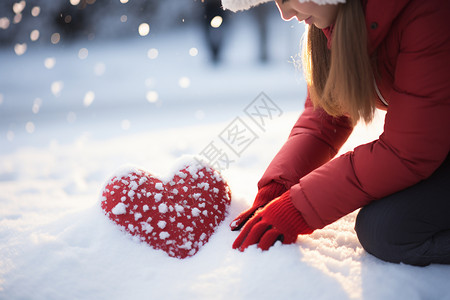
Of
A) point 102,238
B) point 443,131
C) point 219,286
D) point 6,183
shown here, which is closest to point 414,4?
point 443,131

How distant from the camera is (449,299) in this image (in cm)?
81

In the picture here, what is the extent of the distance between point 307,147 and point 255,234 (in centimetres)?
36

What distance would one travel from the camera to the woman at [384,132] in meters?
0.80

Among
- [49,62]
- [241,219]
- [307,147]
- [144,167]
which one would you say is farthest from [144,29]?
[241,219]

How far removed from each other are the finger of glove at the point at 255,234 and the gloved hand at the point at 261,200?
4.3 inches

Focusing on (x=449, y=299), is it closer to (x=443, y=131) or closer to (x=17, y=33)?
(x=443, y=131)

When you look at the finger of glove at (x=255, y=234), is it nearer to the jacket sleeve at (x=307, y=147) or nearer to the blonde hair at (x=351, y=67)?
the jacket sleeve at (x=307, y=147)

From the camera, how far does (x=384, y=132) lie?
2.93ft

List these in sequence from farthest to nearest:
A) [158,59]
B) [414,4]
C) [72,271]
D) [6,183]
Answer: [158,59]
[6,183]
[72,271]
[414,4]

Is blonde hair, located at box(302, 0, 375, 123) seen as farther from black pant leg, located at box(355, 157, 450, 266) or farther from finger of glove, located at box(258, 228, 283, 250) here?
finger of glove, located at box(258, 228, 283, 250)

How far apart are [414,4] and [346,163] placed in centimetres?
38

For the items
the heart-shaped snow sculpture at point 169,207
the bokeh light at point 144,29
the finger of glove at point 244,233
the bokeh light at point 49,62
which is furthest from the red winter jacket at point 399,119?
the bokeh light at point 144,29

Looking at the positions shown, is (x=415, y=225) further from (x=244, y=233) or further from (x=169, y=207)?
(x=169, y=207)

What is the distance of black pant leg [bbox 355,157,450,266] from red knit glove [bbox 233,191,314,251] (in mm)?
177
